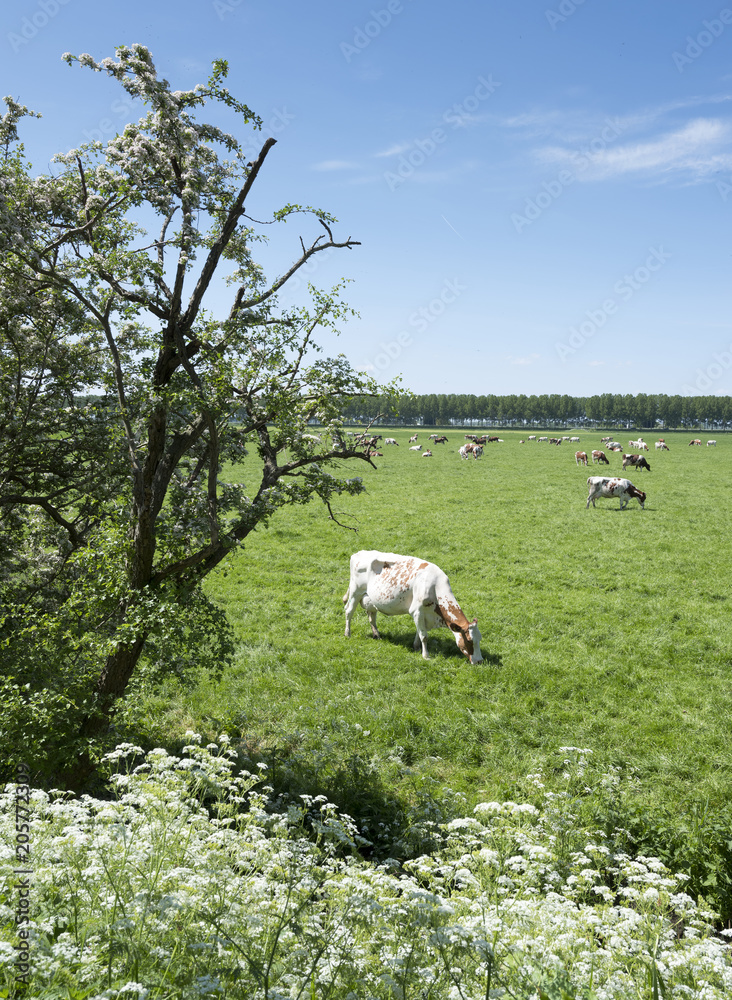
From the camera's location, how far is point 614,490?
26.9 metres

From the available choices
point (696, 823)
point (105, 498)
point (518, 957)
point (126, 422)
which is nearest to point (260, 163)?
point (126, 422)

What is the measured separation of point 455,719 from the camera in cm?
913

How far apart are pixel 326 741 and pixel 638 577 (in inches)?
449

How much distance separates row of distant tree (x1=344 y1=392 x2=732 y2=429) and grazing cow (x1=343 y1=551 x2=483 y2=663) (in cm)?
15483

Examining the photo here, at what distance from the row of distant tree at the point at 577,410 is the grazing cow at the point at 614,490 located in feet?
457

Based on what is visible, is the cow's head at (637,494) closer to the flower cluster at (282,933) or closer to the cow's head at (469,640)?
the cow's head at (469,640)

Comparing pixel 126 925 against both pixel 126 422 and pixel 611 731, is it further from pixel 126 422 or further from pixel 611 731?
pixel 611 731

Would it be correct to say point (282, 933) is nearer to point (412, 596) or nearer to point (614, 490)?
point (412, 596)

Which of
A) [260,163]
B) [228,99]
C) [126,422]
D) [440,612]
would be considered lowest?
[440,612]

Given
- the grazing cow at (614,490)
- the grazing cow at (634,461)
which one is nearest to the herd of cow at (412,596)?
the grazing cow at (614,490)

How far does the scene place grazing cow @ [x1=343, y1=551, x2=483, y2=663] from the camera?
36.6 ft

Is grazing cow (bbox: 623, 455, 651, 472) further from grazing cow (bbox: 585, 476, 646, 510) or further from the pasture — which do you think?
the pasture

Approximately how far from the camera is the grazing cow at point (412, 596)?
1115 cm

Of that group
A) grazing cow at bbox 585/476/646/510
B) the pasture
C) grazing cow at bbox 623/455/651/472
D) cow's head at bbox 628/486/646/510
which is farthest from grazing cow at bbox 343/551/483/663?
grazing cow at bbox 623/455/651/472
